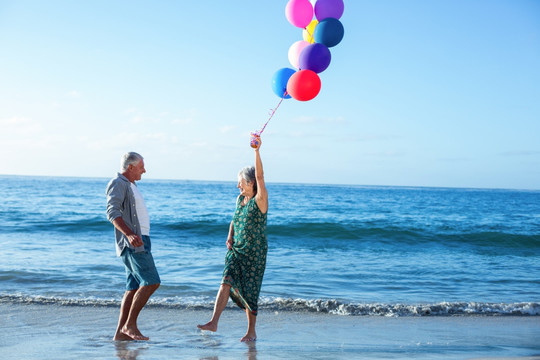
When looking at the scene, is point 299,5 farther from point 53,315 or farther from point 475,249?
point 475,249

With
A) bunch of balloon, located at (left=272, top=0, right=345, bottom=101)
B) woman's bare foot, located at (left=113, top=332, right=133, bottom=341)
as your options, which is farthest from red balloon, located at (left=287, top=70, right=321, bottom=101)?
woman's bare foot, located at (left=113, top=332, right=133, bottom=341)

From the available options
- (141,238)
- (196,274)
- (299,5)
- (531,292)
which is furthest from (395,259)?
(141,238)

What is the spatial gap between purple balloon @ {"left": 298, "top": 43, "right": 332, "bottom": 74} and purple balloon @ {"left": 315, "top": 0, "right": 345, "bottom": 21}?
0.56 m

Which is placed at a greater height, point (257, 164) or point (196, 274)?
point (257, 164)

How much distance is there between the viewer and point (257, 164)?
14.0 feet

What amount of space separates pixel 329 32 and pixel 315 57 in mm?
412

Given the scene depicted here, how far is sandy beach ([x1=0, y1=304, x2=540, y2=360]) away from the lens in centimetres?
406

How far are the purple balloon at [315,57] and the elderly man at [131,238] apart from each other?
6.29ft

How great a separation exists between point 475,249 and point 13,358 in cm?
1316

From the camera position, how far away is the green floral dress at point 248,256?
14.6ft

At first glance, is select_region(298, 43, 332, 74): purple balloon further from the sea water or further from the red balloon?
the sea water

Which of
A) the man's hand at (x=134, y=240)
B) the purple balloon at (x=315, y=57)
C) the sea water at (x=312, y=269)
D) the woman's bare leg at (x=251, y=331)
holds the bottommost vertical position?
the sea water at (x=312, y=269)

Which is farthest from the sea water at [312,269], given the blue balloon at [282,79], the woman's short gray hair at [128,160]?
the blue balloon at [282,79]

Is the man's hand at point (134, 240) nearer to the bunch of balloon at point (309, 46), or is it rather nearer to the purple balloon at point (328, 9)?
the bunch of balloon at point (309, 46)
